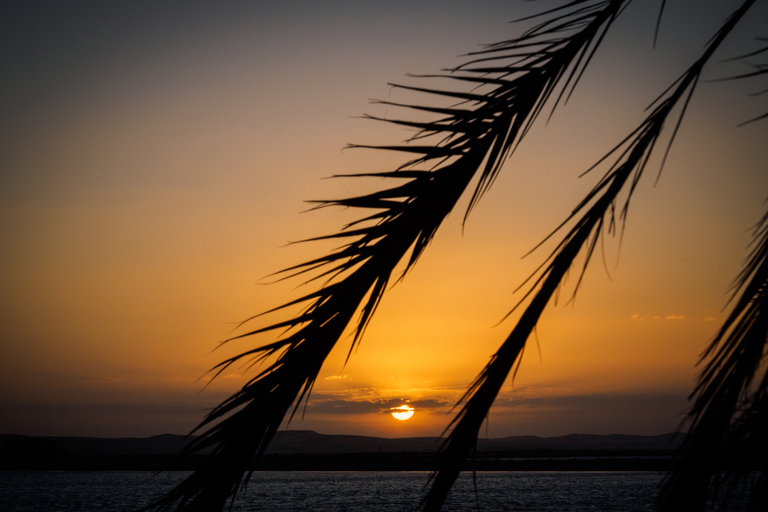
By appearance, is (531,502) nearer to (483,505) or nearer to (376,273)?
(483,505)

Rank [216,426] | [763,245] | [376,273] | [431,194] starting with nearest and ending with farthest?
[216,426] → [376,273] → [431,194] → [763,245]

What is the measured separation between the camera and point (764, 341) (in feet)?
8.51

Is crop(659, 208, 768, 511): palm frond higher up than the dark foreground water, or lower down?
higher up

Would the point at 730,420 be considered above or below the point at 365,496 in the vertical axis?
above

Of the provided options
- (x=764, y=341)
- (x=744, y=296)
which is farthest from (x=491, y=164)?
(x=764, y=341)

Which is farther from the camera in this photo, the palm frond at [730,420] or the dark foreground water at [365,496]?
the dark foreground water at [365,496]

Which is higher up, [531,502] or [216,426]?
[216,426]

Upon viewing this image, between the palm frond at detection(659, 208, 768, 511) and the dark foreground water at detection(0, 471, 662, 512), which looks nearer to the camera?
the palm frond at detection(659, 208, 768, 511)

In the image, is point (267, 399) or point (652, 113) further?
point (652, 113)

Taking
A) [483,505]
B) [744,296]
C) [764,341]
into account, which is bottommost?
[483,505]

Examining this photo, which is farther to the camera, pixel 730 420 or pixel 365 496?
pixel 365 496

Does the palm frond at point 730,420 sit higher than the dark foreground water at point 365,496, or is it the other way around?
the palm frond at point 730,420

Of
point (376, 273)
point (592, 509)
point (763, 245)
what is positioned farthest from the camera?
point (592, 509)

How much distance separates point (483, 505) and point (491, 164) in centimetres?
3726
